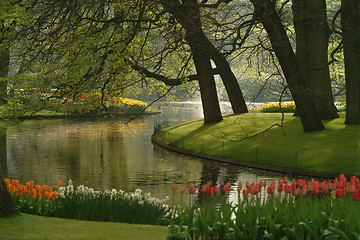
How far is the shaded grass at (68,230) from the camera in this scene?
796 cm

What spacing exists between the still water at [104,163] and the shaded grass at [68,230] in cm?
686

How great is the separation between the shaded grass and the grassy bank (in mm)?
12388

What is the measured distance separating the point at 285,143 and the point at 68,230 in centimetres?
1685

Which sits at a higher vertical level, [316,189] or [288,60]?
[288,60]

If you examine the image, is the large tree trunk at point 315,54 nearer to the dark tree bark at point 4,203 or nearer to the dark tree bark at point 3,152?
the dark tree bark at point 3,152

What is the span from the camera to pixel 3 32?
24.7 metres

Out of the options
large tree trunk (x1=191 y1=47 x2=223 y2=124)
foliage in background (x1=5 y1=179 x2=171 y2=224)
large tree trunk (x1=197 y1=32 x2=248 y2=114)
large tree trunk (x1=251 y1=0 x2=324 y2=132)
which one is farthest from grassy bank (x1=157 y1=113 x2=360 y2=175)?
foliage in background (x1=5 y1=179 x2=171 y2=224)

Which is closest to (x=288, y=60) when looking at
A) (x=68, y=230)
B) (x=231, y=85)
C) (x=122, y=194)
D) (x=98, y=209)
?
(x=231, y=85)

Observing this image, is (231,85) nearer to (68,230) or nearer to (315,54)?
(315,54)

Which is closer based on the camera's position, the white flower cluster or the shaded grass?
the shaded grass

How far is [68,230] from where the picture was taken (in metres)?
8.37

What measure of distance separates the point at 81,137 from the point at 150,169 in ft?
44.8

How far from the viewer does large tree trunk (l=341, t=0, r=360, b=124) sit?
2439 cm

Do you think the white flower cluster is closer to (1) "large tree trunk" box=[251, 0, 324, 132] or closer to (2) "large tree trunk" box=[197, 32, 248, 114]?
(1) "large tree trunk" box=[251, 0, 324, 132]
